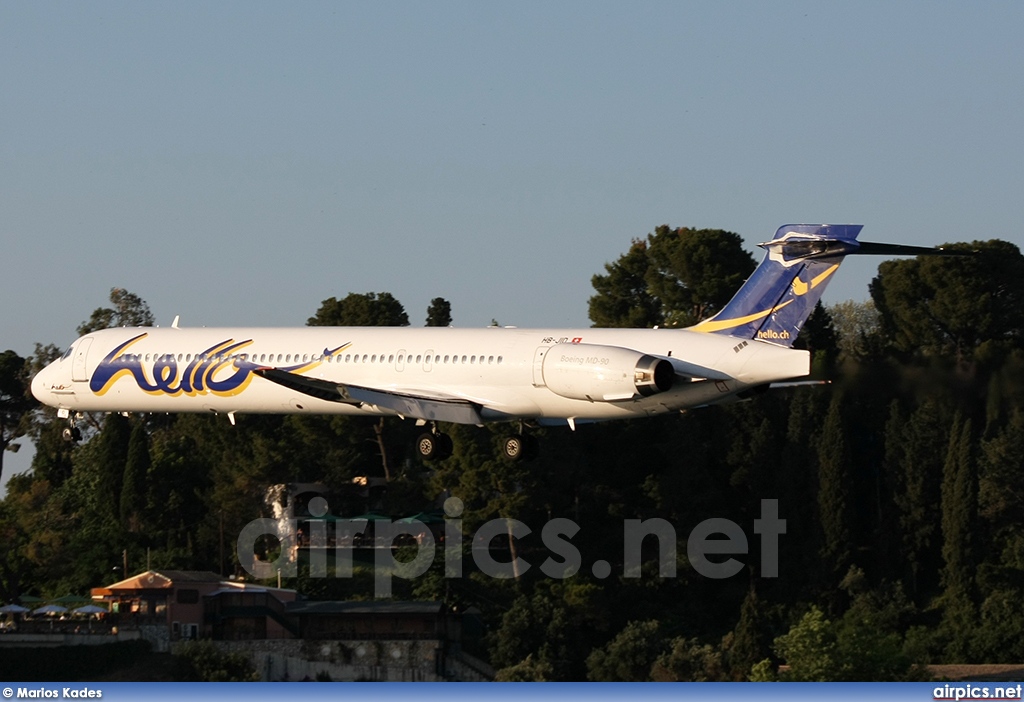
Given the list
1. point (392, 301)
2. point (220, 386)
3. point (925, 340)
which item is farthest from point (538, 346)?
point (392, 301)

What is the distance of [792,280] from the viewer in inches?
1533

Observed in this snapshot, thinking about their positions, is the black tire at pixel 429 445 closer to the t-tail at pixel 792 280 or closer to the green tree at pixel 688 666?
the t-tail at pixel 792 280

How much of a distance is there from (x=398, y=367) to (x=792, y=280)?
9.75 meters

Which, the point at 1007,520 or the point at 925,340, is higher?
the point at 925,340

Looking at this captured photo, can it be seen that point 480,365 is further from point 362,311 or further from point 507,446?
point 362,311

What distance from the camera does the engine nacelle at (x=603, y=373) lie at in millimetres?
37375

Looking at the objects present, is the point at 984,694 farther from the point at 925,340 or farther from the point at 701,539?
the point at 701,539

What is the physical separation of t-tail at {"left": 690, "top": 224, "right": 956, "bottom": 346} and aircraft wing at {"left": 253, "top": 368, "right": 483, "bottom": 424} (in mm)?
6437

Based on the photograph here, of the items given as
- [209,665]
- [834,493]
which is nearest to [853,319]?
[834,493]

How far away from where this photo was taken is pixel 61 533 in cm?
8662

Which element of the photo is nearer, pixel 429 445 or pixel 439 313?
pixel 429 445

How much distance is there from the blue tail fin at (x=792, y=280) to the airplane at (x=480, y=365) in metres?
0.02

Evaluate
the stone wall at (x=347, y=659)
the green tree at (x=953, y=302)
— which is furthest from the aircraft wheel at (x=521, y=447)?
the stone wall at (x=347, y=659)

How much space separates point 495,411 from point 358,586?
38158mm
